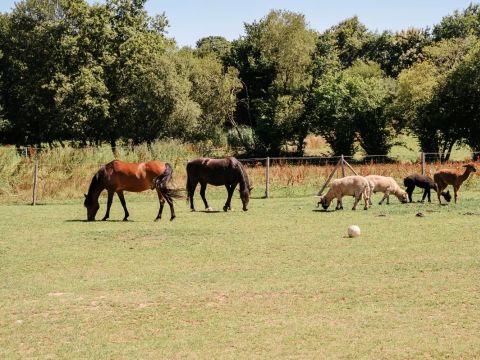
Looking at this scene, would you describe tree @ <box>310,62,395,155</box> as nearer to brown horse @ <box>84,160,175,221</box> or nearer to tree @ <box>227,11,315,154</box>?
tree @ <box>227,11,315,154</box>

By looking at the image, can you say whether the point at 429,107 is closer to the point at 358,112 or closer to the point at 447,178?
the point at 358,112

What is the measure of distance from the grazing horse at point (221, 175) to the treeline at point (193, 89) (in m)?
22.9

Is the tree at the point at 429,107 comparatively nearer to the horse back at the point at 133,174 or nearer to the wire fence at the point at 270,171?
the wire fence at the point at 270,171

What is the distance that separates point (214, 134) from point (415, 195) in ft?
86.2

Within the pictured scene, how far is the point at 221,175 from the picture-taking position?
822 inches

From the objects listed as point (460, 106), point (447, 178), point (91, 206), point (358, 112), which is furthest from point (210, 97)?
point (91, 206)

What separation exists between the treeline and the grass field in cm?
2716

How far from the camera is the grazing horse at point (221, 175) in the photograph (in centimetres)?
2031

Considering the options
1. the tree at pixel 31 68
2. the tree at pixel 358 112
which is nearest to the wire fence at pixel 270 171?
the tree at pixel 358 112

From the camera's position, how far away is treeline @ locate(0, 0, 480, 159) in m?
43.0

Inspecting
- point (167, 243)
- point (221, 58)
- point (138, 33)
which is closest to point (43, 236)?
point (167, 243)

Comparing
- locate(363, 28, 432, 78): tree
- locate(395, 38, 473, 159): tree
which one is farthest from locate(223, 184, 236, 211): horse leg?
locate(363, 28, 432, 78): tree

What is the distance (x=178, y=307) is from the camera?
28.5 feet

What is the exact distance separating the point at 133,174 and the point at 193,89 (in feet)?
99.3
